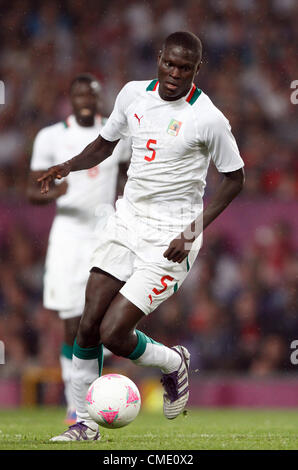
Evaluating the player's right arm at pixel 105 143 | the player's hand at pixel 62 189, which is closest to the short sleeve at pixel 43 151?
the player's hand at pixel 62 189

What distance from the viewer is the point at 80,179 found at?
8.39 meters

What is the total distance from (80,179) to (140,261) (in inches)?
100

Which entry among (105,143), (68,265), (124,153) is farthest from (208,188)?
(105,143)

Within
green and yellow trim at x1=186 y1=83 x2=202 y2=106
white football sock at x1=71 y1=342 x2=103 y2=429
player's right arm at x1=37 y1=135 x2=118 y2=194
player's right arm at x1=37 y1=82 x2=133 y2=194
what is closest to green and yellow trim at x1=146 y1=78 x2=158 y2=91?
player's right arm at x1=37 y1=82 x2=133 y2=194

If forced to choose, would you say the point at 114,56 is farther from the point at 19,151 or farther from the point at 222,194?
the point at 222,194

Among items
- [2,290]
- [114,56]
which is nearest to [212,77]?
[114,56]

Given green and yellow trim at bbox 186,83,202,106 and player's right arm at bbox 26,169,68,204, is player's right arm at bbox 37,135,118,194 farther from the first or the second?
player's right arm at bbox 26,169,68,204

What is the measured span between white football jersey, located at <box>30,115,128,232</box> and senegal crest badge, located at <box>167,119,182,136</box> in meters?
2.38

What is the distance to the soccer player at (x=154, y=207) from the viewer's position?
18.9ft

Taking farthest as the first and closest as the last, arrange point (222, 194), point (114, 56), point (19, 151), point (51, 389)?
point (114, 56) < point (19, 151) < point (51, 389) < point (222, 194)

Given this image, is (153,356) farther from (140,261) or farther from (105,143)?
(105,143)

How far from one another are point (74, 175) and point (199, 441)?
3218 mm

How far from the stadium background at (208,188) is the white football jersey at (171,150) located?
5513 mm

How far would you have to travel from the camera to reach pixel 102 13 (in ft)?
49.4
